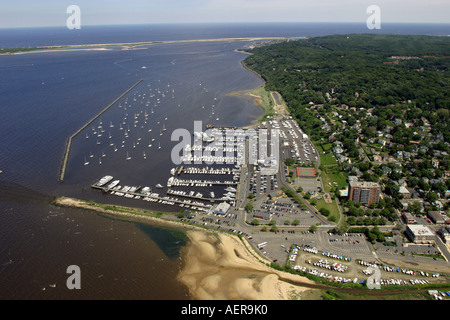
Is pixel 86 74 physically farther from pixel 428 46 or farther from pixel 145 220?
pixel 428 46

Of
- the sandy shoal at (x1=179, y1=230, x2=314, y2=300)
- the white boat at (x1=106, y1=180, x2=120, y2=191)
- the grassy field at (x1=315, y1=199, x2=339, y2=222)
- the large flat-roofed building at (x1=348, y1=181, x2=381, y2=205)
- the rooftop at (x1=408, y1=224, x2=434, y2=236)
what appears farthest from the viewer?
the white boat at (x1=106, y1=180, x2=120, y2=191)

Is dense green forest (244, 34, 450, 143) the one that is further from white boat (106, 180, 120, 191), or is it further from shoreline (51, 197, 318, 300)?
white boat (106, 180, 120, 191)

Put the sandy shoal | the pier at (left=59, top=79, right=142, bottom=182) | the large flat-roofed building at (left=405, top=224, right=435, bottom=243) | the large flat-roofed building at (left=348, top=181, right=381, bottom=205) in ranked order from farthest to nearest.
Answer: the pier at (left=59, top=79, right=142, bottom=182)
the large flat-roofed building at (left=348, top=181, right=381, bottom=205)
the large flat-roofed building at (left=405, top=224, right=435, bottom=243)
the sandy shoal

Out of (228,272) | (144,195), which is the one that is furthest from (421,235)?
(144,195)

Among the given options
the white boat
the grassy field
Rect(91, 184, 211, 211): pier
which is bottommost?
the grassy field

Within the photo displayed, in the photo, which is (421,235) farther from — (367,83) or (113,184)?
(367,83)

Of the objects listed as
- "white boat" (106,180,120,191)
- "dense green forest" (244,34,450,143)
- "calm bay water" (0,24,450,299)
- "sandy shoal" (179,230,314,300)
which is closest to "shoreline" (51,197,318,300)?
"sandy shoal" (179,230,314,300)

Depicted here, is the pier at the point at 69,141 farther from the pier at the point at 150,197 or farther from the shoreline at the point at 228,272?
the shoreline at the point at 228,272
